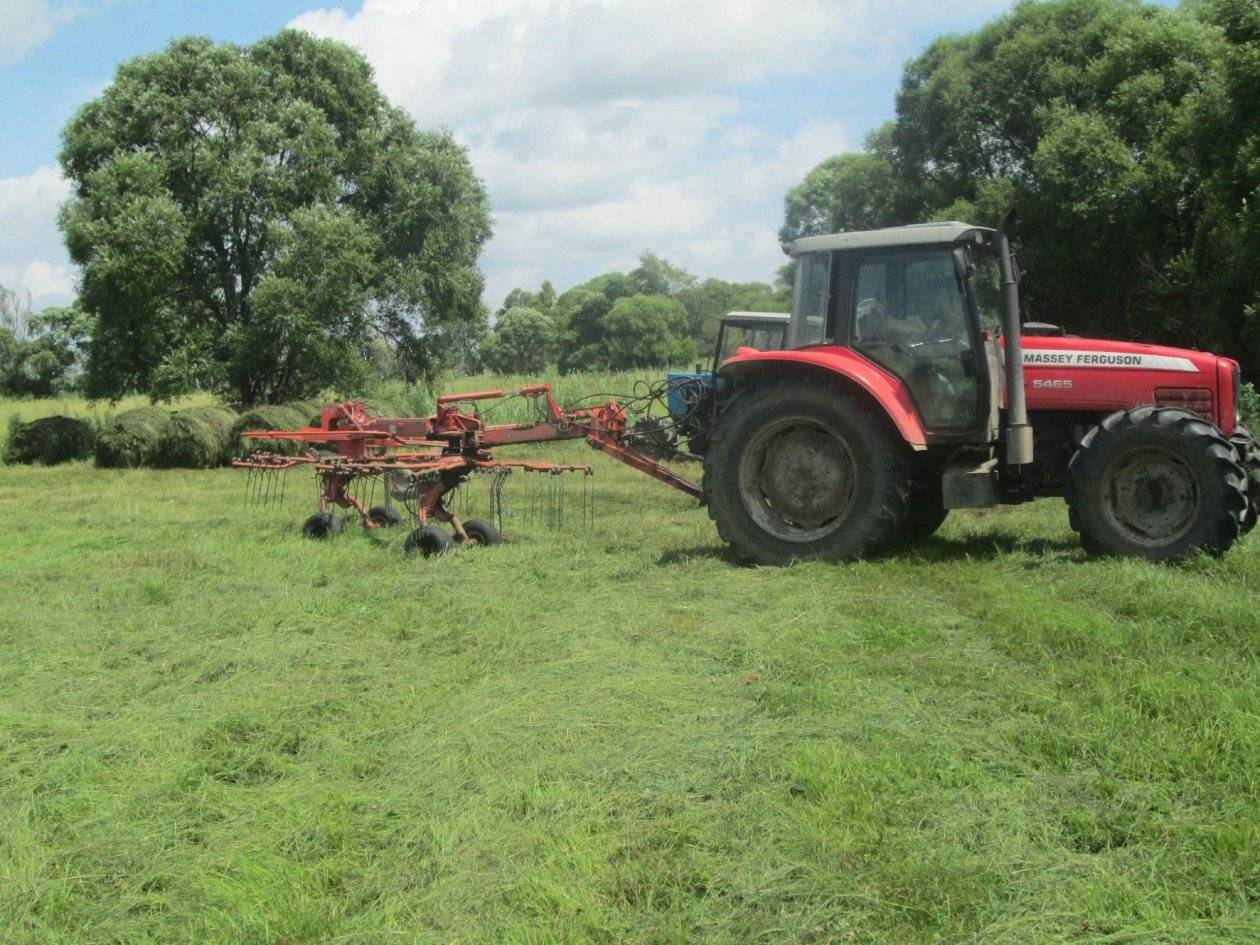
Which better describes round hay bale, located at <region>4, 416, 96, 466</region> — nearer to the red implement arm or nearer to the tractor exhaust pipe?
the red implement arm

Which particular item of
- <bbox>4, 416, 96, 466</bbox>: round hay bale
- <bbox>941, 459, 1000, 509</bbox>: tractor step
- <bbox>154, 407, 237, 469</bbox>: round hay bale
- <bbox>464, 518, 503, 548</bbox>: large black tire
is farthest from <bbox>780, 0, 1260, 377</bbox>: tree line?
<bbox>4, 416, 96, 466</bbox>: round hay bale

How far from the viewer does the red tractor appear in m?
6.71

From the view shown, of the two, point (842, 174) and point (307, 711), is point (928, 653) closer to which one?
point (307, 711)

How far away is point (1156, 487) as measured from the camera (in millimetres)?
6660

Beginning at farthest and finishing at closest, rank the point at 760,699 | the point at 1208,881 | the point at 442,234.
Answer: the point at 442,234 < the point at 760,699 < the point at 1208,881

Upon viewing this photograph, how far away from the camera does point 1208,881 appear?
111 inches

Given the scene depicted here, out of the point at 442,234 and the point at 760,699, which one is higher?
the point at 442,234

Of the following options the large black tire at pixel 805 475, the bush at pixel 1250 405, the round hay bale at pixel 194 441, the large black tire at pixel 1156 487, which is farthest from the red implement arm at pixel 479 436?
the bush at pixel 1250 405

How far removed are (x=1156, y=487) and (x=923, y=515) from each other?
1.75 meters

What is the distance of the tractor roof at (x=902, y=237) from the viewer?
703cm

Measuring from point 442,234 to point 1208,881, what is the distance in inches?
770

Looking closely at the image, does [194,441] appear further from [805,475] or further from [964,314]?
[964,314]

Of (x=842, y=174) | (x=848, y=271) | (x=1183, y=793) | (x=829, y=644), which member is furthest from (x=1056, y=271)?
(x=1183, y=793)

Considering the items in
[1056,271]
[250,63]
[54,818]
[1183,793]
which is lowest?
[54,818]
